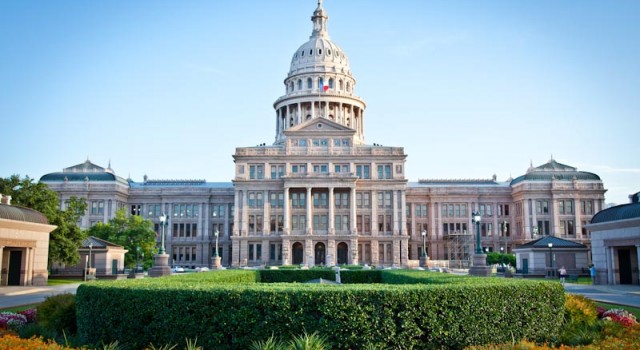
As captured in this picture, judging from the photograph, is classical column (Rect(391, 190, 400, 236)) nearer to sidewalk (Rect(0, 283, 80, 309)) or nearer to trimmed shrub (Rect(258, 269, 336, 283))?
trimmed shrub (Rect(258, 269, 336, 283))

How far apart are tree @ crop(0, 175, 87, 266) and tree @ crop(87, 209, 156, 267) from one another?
1766 cm

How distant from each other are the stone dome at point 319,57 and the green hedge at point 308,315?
325ft

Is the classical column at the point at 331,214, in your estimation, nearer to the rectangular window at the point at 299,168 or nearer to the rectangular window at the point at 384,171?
the rectangular window at the point at 299,168

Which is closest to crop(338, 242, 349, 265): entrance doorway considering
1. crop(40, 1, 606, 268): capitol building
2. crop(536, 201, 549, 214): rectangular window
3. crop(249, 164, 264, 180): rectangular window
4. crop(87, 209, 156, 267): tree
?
crop(40, 1, 606, 268): capitol building

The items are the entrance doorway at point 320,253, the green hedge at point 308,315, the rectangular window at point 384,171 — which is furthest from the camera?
the rectangular window at point 384,171

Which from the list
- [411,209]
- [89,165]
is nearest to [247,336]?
[411,209]

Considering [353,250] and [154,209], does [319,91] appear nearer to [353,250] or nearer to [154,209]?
[353,250]

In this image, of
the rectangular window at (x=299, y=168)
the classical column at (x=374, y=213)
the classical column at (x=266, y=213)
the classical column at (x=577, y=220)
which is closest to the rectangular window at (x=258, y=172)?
the classical column at (x=266, y=213)

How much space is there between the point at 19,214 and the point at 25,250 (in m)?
3.71

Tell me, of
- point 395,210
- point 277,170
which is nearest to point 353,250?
point 395,210

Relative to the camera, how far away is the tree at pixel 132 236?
70.5 m

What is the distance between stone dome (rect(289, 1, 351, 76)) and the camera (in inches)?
4434

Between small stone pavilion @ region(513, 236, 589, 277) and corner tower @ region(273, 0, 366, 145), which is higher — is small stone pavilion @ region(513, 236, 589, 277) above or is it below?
below

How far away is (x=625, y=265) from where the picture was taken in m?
44.4
